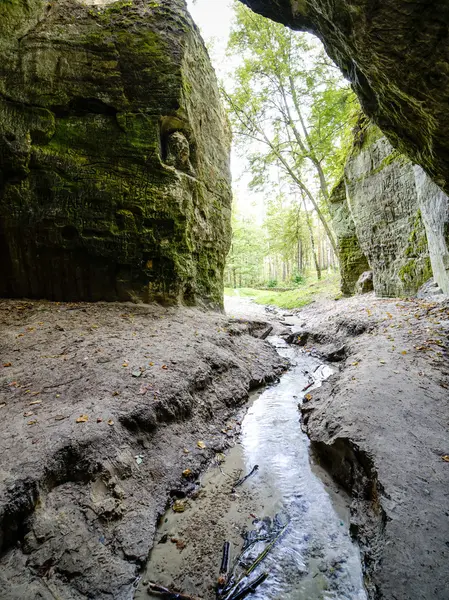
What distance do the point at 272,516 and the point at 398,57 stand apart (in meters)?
5.98

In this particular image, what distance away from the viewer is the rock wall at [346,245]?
1637 centimetres

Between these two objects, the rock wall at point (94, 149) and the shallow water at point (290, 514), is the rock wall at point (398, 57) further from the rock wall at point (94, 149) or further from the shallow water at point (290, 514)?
the shallow water at point (290, 514)

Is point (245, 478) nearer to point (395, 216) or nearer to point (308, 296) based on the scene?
point (395, 216)

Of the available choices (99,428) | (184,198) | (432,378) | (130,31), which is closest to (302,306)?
(184,198)

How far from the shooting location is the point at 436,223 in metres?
8.93

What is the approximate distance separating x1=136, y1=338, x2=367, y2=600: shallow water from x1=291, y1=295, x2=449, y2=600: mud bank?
21cm

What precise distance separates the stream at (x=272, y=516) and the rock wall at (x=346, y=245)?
13247 mm

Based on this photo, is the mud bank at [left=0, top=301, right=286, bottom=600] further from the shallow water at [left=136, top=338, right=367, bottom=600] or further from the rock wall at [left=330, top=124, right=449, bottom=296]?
the rock wall at [left=330, top=124, right=449, bottom=296]

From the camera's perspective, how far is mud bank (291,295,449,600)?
98.5 inches

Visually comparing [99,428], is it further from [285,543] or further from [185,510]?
[285,543]

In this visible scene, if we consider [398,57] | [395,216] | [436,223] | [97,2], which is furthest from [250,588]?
[97,2]

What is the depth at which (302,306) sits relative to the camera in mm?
19266

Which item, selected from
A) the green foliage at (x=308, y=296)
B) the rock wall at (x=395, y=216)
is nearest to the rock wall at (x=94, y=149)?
the rock wall at (x=395, y=216)

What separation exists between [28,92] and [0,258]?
4455mm
